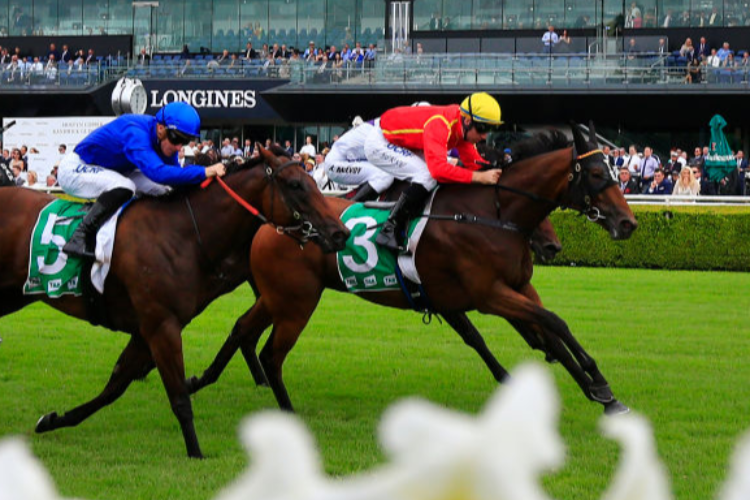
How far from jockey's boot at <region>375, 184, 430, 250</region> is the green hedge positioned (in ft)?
38.3

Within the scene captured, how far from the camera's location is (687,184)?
67.8 feet

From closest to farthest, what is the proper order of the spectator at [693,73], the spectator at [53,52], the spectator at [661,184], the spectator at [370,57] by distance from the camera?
the spectator at [661,184], the spectator at [693,73], the spectator at [370,57], the spectator at [53,52]

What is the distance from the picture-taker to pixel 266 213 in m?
6.89

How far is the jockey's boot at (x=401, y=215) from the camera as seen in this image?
7668 millimetres

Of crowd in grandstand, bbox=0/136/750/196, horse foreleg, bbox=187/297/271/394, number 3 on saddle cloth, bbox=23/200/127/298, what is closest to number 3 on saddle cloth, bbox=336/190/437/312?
horse foreleg, bbox=187/297/271/394

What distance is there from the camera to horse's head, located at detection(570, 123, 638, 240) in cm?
757

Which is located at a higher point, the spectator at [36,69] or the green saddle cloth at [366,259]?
the spectator at [36,69]

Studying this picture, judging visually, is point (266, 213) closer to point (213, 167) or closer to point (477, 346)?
point (213, 167)

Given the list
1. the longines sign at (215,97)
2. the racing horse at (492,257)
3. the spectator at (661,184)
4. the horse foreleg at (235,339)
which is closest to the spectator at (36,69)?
the longines sign at (215,97)

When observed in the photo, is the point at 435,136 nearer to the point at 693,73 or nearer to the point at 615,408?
the point at 615,408

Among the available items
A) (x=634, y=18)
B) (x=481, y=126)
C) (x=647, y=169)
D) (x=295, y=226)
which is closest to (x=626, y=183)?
(x=647, y=169)

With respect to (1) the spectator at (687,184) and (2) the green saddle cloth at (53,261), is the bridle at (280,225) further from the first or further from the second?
(1) the spectator at (687,184)

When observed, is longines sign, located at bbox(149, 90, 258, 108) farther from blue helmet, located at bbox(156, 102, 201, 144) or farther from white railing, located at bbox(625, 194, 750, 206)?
blue helmet, located at bbox(156, 102, 201, 144)

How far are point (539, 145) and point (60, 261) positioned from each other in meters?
3.30
